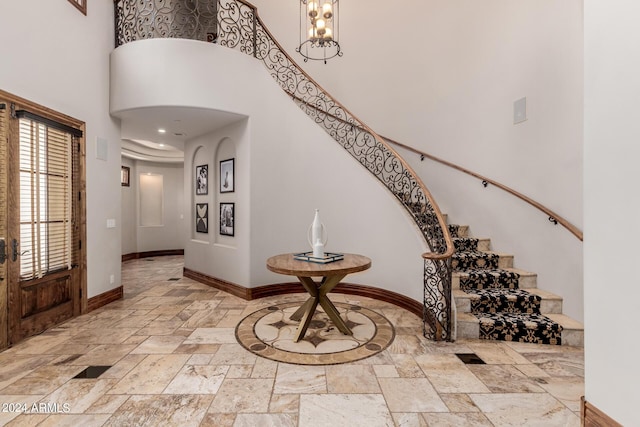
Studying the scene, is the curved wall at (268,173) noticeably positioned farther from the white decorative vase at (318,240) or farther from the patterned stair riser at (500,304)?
the white decorative vase at (318,240)

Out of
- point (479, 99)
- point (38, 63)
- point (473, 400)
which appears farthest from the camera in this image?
point (479, 99)

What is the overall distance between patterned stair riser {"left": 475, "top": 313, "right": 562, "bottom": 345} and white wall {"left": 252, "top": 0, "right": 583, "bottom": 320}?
0.42 m

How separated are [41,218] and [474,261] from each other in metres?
5.52

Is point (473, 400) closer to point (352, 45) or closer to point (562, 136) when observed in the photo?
point (562, 136)

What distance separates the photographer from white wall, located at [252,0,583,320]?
3645 millimetres

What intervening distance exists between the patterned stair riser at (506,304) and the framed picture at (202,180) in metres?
4.92

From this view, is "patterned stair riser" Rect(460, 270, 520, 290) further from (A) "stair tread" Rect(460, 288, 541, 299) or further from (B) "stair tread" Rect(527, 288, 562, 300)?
(B) "stair tread" Rect(527, 288, 562, 300)

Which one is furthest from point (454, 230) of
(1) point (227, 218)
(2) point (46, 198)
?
(2) point (46, 198)

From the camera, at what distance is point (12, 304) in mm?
3180

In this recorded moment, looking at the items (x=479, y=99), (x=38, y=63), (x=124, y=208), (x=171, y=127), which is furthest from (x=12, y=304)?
(x=479, y=99)

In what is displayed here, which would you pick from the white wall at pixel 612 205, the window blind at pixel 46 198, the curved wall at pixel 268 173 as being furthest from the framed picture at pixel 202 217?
the white wall at pixel 612 205

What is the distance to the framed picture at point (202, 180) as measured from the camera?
593 cm

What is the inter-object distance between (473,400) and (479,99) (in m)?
4.50

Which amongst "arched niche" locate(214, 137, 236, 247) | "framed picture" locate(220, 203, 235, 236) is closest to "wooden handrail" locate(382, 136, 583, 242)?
"arched niche" locate(214, 137, 236, 247)
